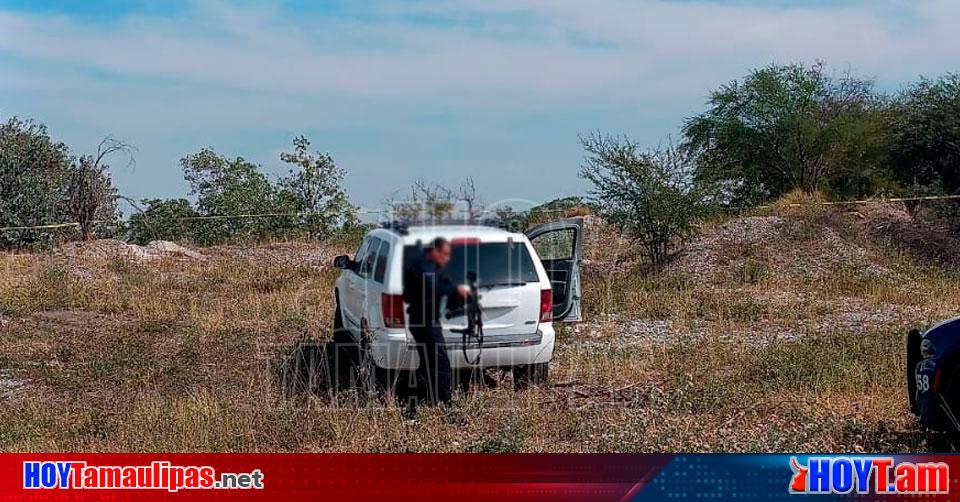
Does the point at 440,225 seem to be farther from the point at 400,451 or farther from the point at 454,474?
the point at 400,451

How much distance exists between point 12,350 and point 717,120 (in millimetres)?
8071

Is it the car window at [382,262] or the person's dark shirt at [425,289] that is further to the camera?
the car window at [382,262]

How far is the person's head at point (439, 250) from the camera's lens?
11.4 feet

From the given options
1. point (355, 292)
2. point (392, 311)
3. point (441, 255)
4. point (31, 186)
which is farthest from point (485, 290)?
point (31, 186)

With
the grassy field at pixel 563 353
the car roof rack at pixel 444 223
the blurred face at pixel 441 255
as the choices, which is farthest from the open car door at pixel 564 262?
the blurred face at pixel 441 255

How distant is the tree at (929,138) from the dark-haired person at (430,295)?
1015 cm

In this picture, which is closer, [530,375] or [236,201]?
[530,375]

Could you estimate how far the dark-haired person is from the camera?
11.6 feet

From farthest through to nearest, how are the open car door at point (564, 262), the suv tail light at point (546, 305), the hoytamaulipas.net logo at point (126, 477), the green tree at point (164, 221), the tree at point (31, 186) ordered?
the tree at point (31, 186) < the green tree at point (164, 221) < the open car door at point (564, 262) < the hoytamaulipas.net logo at point (126, 477) < the suv tail light at point (546, 305)

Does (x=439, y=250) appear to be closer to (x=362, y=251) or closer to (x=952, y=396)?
(x=362, y=251)

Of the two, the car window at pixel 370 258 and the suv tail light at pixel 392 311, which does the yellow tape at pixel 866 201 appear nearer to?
the car window at pixel 370 258

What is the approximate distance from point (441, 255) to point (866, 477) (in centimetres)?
275

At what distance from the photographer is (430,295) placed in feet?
12.1

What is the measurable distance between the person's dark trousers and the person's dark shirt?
13cm
